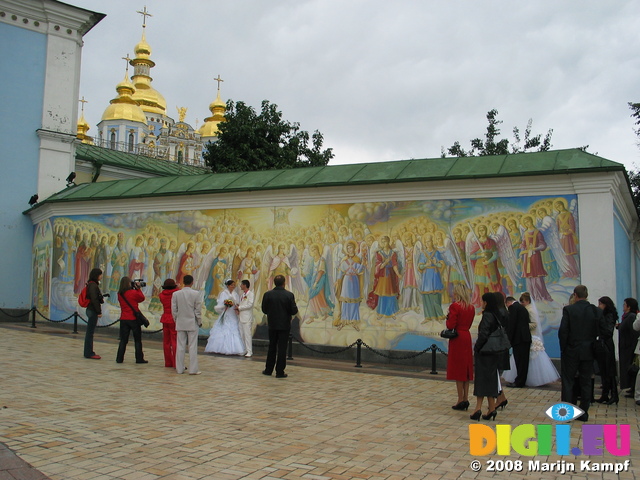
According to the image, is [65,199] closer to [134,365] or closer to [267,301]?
[134,365]

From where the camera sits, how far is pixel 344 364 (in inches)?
517

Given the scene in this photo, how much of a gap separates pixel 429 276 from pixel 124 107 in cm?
6268

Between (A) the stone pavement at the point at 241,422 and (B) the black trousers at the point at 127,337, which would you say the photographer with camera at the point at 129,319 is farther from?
(A) the stone pavement at the point at 241,422

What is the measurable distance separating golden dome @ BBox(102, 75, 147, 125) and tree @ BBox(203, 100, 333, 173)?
3544 cm

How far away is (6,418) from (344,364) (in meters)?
7.61

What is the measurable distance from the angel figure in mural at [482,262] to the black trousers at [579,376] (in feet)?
14.5

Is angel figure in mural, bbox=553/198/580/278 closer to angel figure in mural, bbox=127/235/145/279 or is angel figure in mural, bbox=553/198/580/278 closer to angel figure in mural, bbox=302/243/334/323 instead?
angel figure in mural, bbox=302/243/334/323

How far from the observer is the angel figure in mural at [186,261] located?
651 inches

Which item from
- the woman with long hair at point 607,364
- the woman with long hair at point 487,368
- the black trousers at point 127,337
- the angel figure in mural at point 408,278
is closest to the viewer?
the woman with long hair at point 487,368

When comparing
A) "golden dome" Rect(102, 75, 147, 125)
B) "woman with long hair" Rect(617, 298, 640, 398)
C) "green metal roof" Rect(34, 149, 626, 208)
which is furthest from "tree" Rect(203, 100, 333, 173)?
"golden dome" Rect(102, 75, 147, 125)

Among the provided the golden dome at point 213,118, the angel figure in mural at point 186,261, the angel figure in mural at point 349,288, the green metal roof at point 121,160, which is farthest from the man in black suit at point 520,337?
the golden dome at point 213,118

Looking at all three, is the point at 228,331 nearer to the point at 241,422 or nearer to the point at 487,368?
the point at 241,422

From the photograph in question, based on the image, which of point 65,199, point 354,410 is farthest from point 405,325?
point 65,199

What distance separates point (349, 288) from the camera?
14.2m
